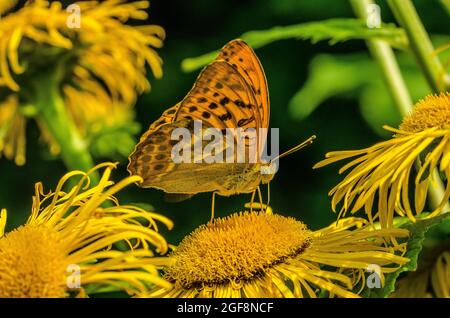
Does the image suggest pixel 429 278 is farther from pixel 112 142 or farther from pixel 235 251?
pixel 112 142

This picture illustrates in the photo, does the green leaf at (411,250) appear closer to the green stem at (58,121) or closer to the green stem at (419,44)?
the green stem at (419,44)

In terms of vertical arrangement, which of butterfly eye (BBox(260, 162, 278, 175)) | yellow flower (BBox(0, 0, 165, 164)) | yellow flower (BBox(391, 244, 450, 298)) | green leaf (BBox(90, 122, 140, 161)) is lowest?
yellow flower (BBox(391, 244, 450, 298))

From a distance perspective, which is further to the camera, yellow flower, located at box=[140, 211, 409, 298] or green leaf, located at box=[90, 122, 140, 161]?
green leaf, located at box=[90, 122, 140, 161]

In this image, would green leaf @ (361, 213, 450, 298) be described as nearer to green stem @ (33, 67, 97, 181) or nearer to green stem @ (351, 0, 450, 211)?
green stem @ (351, 0, 450, 211)

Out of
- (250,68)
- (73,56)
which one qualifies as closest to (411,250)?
(250,68)

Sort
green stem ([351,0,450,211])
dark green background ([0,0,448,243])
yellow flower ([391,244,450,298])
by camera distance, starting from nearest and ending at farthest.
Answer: yellow flower ([391,244,450,298]) < green stem ([351,0,450,211]) < dark green background ([0,0,448,243])

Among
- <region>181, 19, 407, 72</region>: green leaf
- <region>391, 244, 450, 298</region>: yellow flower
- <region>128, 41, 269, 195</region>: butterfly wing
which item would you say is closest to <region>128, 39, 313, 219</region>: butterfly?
<region>128, 41, 269, 195</region>: butterfly wing

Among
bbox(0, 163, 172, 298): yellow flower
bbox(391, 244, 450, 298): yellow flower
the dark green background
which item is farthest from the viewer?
the dark green background

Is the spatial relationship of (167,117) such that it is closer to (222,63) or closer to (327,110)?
(222,63)
